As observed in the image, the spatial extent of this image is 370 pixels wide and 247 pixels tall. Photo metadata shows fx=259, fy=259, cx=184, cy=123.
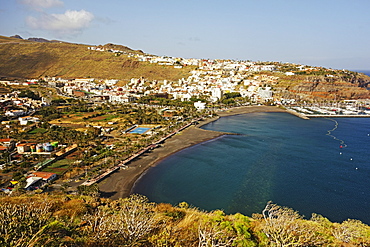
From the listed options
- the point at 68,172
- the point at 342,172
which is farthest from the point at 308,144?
the point at 68,172

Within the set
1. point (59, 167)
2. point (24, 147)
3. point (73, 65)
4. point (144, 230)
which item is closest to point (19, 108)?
point (24, 147)

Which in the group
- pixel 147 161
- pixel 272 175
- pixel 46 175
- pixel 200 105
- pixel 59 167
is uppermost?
pixel 200 105

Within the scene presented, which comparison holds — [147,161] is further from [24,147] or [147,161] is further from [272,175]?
[24,147]

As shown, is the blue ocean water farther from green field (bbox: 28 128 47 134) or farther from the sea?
green field (bbox: 28 128 47 134)

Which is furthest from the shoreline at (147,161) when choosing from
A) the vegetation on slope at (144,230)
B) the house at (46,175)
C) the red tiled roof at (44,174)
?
the vegetation on slope at (144,230)

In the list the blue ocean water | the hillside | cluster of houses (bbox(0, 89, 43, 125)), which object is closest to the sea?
the blue ocean water

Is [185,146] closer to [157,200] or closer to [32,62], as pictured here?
[157,200]
